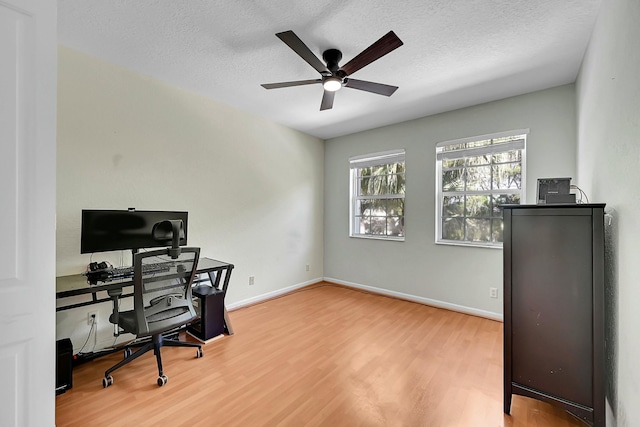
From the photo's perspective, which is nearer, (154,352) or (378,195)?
(154,352)

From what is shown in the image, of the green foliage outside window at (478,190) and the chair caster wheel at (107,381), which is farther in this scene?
the green foliage outside window at (478,190)

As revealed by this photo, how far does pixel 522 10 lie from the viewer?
179cm

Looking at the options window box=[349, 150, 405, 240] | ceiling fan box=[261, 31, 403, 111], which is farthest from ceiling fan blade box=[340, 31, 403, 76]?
window box=[349, 150, 405, 240]

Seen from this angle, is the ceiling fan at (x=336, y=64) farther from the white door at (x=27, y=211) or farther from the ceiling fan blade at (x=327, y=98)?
the white door at (x=27, y=211)

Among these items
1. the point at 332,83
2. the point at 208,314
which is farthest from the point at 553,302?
the point at 208,314

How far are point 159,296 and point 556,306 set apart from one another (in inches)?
108

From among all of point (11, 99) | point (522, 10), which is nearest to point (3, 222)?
point (11, 99)

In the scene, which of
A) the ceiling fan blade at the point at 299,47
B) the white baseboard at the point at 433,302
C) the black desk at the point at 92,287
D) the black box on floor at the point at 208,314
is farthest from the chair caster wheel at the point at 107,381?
the white baseboard at the point at 433,302

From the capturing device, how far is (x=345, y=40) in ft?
6.96

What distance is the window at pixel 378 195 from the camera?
416cm

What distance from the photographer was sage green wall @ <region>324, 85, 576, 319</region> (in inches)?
114

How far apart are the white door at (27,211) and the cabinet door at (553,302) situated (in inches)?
98.8

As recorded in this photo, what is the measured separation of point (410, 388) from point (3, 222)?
247cm

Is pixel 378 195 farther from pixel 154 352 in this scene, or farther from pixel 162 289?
pixel 154 352
